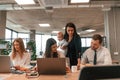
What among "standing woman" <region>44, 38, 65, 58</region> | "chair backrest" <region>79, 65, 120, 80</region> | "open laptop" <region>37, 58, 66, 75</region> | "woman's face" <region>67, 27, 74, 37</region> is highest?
"woman's face" <region>67, 27, 74, 37</region>

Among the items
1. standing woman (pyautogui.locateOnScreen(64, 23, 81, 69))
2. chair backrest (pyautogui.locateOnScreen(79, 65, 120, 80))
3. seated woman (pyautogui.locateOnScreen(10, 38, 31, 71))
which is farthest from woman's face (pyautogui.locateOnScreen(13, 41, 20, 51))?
chair backrest (pyautogui.locateOnScreen(79, 65, 120, 80))

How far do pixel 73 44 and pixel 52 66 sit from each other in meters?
0.95

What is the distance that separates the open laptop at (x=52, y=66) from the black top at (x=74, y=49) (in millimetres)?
824

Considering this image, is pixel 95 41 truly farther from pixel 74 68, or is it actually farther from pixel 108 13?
pixel 108 13

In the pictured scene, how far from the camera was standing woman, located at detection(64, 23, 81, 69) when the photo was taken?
9.64 ft

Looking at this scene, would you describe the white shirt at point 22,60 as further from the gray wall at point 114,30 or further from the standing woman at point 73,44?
the gray wall at point 114,30

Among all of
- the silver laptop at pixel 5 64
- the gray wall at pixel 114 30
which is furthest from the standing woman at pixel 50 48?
the gray wall at pixel 114 30

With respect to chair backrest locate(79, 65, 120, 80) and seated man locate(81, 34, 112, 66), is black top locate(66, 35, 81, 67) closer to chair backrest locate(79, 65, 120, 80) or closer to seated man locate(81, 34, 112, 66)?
seated man locate(81, 34, 112, 66)

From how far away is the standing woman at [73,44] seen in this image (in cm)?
294

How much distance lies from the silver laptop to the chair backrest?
174cm

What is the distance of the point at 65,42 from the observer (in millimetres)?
3092

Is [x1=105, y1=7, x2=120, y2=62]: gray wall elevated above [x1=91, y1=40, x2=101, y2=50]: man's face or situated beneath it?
elevated above

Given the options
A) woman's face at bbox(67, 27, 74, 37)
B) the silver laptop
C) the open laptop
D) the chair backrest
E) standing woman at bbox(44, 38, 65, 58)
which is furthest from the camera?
woman's face at bbox(67, 27, 74, 37)

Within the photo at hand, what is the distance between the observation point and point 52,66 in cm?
211
